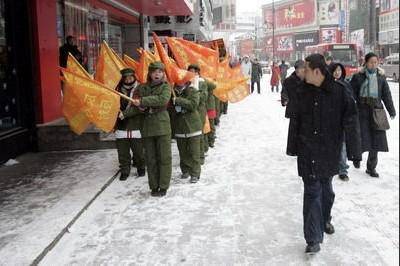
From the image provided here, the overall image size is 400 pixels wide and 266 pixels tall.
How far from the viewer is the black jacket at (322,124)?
14.4 feet

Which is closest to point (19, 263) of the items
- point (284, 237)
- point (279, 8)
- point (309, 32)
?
point (284, 237)

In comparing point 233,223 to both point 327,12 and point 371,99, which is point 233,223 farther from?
point 327,12

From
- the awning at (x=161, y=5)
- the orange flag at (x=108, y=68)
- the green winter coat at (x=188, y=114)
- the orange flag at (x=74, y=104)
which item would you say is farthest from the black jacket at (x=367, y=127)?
the awning at (x=161, y=5)

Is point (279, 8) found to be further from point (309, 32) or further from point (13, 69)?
point (13, 69)

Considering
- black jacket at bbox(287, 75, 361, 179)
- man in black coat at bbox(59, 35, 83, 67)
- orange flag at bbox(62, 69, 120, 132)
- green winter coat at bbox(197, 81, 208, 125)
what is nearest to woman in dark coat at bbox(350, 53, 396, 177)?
green winter coat at bbox(197, 81, 208, 125)

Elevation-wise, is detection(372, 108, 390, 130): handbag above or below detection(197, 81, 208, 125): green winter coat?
below

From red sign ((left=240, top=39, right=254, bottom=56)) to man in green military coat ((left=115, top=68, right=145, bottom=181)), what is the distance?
91.4 meters

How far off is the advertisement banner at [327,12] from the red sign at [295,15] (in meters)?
1.53

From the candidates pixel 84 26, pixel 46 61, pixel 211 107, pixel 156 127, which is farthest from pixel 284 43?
pixel 156 127

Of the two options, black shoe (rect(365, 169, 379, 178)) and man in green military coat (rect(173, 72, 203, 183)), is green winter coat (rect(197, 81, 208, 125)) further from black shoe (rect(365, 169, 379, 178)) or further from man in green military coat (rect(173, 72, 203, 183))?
black shoe (rect(365, 169, 379, 178))

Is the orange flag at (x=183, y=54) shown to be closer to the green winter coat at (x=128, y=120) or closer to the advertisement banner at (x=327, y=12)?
the green winter coat at (x=128, y=120)

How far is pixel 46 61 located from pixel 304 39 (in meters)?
82.5

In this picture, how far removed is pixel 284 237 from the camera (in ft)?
16.5

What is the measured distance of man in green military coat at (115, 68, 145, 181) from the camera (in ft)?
23.4
